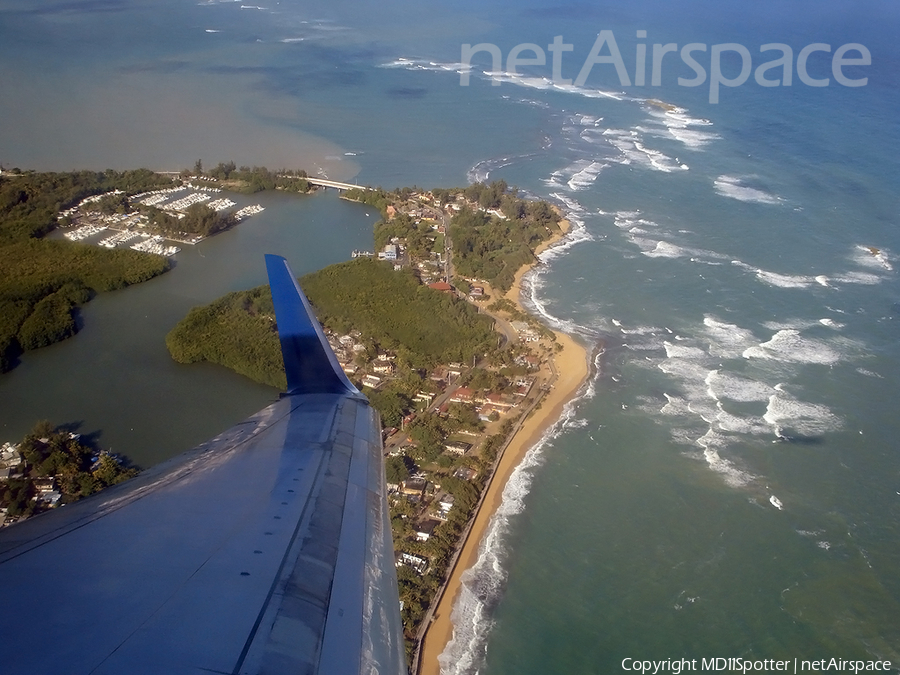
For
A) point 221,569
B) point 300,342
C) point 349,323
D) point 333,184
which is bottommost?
point 349,323

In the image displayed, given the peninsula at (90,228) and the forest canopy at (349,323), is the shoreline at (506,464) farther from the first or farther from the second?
the peninsula at (90,228)

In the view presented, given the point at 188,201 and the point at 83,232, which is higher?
the point at 188,201

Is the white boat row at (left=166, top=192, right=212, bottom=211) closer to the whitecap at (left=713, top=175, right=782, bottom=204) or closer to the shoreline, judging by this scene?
the shoreline

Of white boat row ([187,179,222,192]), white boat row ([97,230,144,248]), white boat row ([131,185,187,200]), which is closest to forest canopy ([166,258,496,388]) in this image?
white boat row ([97,230,144,248])

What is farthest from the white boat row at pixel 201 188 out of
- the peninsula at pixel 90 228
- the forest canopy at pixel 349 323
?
the forest canopy at pixel 349 323

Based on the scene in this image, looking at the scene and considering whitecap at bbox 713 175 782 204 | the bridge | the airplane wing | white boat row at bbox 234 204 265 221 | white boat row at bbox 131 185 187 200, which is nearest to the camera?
the airplane wing

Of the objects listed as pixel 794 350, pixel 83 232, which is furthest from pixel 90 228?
pixel 794 350

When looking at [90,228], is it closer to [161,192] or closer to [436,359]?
[161,192]
